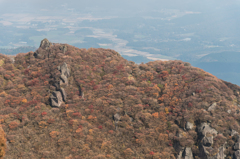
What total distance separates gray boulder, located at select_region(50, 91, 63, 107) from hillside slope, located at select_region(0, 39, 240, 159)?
332 millimetres

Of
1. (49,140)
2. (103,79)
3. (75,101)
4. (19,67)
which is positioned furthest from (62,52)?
(49,140)

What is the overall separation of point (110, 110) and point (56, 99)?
62.3 feet

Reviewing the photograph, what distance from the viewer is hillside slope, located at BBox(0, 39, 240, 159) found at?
48062mm

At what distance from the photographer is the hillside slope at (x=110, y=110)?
48062 millimetres

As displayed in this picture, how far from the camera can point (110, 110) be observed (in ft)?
194

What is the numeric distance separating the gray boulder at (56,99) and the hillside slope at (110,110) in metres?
0.33

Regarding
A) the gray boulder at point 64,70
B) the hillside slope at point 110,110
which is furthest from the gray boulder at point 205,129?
the gray boulder at point 64,70

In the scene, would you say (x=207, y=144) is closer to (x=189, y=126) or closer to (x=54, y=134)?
(x=189, y=126)

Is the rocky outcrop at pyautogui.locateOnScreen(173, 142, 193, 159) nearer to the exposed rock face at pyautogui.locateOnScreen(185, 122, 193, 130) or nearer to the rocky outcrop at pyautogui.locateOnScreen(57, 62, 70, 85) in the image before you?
the exposed rock face at pyautogui.locateOnScreen(185, 122, 193, 130)

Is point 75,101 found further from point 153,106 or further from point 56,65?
point 153,106

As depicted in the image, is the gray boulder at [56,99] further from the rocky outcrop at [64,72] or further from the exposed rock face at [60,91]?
the rocky outcrop at [64,72]

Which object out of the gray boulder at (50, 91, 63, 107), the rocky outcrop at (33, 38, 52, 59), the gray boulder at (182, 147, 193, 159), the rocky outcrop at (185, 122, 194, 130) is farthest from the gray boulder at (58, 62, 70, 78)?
the gray boulder at (182, 147, 193, 159)

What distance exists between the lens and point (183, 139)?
166 ft

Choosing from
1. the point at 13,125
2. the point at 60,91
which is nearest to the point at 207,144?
the point at 60,91
